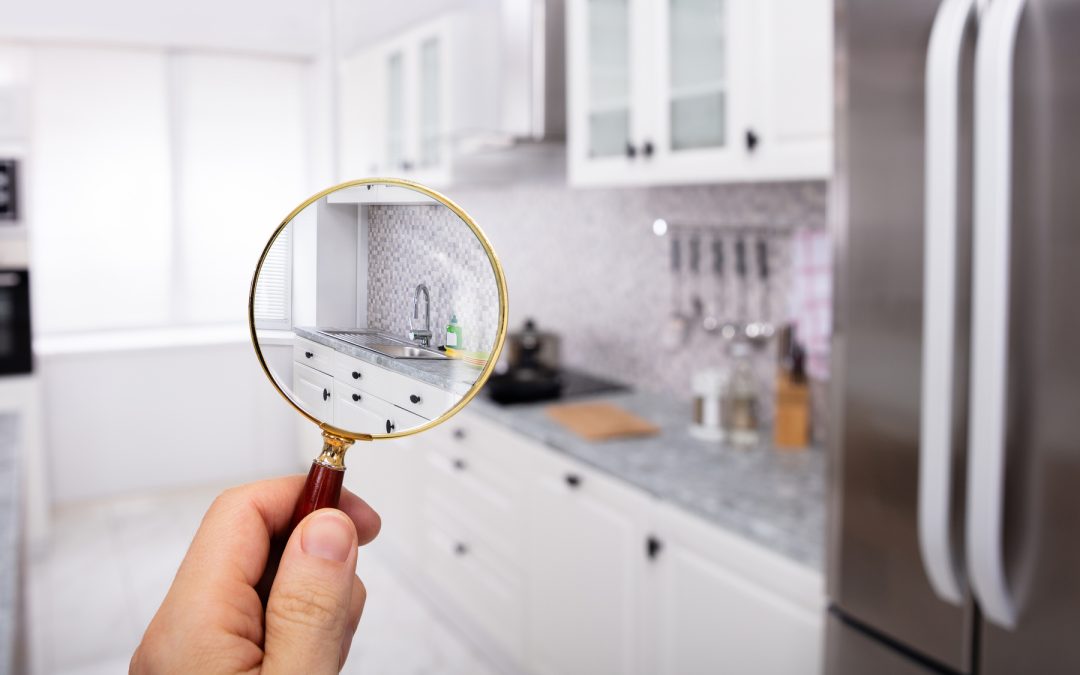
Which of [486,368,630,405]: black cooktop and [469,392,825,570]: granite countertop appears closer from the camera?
[469,392,825,570]: granite countertop

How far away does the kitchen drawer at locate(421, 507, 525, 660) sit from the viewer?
2.44m

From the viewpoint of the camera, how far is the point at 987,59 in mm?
887

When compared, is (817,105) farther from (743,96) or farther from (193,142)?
(193,142)

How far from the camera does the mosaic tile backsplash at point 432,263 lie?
16.4 inches

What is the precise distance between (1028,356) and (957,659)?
40 cm

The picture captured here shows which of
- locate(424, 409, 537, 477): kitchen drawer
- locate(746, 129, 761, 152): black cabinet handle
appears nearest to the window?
locate(424, 409, 537, 477): kitchen drawer

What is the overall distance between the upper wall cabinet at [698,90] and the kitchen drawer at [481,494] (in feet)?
2.88

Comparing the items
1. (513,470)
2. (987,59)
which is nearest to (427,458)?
(513,470)

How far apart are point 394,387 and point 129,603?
3065 mm

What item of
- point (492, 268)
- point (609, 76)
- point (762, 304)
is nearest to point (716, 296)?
point (762, 304)

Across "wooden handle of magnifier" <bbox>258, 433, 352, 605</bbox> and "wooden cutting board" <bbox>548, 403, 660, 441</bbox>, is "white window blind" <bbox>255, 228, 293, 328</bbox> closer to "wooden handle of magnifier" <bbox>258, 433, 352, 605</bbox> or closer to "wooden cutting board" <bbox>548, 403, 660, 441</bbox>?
"wooden handle of magnifier" <bbox>258, 433, 352, 605</bbox>

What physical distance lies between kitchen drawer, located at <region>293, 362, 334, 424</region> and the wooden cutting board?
1.77m

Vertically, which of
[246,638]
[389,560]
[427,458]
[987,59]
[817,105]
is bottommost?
[389,560]

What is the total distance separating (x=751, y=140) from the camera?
1.79 metres
